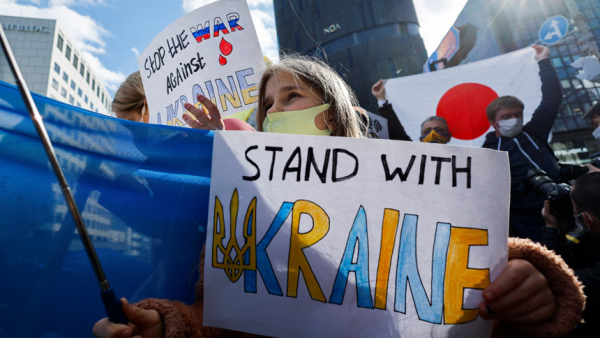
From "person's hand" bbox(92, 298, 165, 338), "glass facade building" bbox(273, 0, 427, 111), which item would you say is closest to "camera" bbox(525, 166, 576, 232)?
"person's hand" bbox(92, 298, 165, 338)

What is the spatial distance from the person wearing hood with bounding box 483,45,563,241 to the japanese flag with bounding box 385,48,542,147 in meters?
0.12

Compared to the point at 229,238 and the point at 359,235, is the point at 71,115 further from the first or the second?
the point at 359,235

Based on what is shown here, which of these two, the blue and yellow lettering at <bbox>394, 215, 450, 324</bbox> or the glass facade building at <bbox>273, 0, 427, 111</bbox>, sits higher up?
the glass facade building at <bbox>273, 0, 427, 111</bbox>

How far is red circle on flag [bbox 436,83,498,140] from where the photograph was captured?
3.79 m

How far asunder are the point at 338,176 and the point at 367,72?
41.5 feet

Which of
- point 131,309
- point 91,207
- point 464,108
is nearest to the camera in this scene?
point 131,309

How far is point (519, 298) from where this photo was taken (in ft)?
2.22

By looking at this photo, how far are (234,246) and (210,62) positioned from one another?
110 cm

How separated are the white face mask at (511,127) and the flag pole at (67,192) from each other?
12.0 ft

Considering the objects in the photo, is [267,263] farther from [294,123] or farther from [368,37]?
[368,37]

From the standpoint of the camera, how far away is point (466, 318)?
2.31 feet

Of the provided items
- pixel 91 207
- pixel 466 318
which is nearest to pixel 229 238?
pixel 91 207

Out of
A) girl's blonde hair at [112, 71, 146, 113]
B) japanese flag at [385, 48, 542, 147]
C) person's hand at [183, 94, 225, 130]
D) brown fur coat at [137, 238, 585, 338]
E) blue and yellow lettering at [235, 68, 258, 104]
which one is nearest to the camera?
brown fur coat at [137, 238, 585, 338]

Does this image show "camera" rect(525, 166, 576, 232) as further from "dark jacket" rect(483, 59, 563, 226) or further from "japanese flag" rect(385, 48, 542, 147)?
"japanese flag" rect(385, 48, 542, 147)
